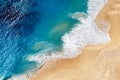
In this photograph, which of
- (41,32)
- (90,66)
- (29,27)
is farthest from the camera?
(29,27)

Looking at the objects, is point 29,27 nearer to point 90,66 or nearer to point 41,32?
point 41,32

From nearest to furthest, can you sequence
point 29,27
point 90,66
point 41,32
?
1. point 90,66
2. point 41,32
3. point 29,27

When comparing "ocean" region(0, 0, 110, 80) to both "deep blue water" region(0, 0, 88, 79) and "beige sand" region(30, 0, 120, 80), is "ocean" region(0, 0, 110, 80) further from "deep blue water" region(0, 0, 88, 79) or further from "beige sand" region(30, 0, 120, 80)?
"beige sand" region(30, 0, 120, 80)

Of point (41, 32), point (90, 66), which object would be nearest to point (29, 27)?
point (41, 32)

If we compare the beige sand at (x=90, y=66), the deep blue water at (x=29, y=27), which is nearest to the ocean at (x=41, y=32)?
the deep blue water at (x=29, y=27)

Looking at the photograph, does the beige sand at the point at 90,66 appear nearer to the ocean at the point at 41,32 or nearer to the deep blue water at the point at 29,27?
the ocean at the point at 41,32

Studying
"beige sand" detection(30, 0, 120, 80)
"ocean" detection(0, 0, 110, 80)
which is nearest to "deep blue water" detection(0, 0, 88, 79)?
"ocean" detection(0, 0, 110, 80)

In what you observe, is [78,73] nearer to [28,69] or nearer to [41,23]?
[28,69]
